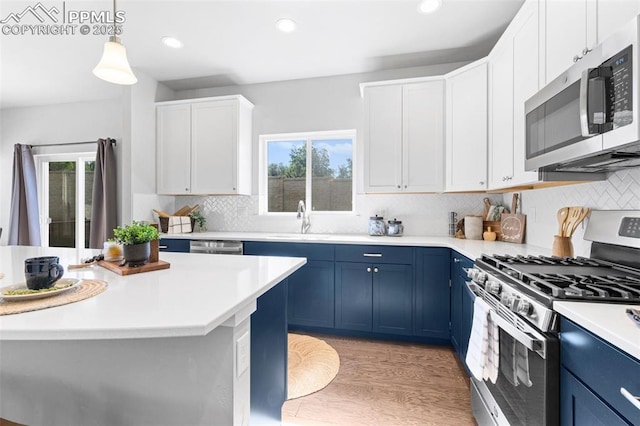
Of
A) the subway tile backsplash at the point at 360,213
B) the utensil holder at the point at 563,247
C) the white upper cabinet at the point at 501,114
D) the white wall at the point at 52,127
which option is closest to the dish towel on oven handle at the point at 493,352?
the utensil holder at the point at 563,247

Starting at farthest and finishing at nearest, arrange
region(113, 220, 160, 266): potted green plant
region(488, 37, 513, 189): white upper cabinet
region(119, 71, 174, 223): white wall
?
region(119, 71, 174, 223): white wall, region(488, 37, 513, 189): white upper cabinet, region(113, 220, 160, 266): potted green plant

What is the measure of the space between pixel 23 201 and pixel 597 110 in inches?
250

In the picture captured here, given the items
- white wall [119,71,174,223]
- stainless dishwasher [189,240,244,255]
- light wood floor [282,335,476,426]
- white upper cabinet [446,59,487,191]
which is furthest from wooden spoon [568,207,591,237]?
white wall [119,71,174,223]

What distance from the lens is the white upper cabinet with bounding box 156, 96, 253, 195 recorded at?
11.5 ft

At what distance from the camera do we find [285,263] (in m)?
1.52

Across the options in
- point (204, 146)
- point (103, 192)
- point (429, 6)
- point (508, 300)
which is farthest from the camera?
point (103, 192)

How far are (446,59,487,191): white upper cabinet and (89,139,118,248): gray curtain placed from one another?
4.04 meters

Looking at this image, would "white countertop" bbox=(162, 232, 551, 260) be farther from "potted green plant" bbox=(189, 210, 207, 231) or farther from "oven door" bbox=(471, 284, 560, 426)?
"oven door" bbox=(471, 284, 560, 426)

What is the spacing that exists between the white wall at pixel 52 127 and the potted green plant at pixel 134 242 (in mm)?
3450

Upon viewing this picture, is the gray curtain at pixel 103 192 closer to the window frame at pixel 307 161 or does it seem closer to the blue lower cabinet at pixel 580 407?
the window frame at pixel 307 161

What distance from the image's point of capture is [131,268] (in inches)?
52.1

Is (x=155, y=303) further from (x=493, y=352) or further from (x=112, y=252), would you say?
(x=493, y=352)

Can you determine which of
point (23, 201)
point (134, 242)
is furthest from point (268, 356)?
point (23, 201)

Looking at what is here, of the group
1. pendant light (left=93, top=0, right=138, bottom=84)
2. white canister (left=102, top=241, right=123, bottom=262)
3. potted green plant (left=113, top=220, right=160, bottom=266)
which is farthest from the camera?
pendant light (left=93, top=0, right=138, bottom=84)
